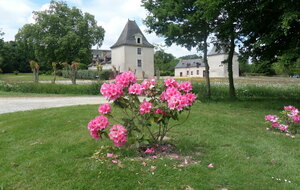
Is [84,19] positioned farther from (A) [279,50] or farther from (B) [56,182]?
(B) [56,182]

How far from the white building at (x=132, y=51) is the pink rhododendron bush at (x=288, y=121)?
131 ft

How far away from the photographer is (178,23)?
1296cm

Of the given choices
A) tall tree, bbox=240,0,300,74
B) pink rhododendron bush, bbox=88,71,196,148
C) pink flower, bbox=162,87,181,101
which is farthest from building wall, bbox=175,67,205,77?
pink flower, bbox=162,87,181,101

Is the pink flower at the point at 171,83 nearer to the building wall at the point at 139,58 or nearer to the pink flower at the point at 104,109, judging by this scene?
the pink flower at the point at 104,109

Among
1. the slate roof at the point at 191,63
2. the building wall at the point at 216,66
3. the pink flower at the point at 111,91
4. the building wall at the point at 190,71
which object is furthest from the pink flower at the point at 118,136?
the slate roof at the point at 191,63

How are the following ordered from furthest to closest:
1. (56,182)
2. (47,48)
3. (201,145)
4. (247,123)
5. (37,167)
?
(47,48), (247,123), (201,145), (37,167), (56,182)

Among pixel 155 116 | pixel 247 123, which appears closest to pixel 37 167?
pixel 155 116

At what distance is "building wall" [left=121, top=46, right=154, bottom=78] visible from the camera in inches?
1778

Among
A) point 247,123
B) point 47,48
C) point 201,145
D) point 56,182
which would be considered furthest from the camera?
point 47,48

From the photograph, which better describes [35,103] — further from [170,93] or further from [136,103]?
[170,93]

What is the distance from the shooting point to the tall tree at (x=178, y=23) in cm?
1228

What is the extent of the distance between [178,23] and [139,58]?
33.8 m

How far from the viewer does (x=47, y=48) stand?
43906mm

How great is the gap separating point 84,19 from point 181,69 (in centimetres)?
3600
